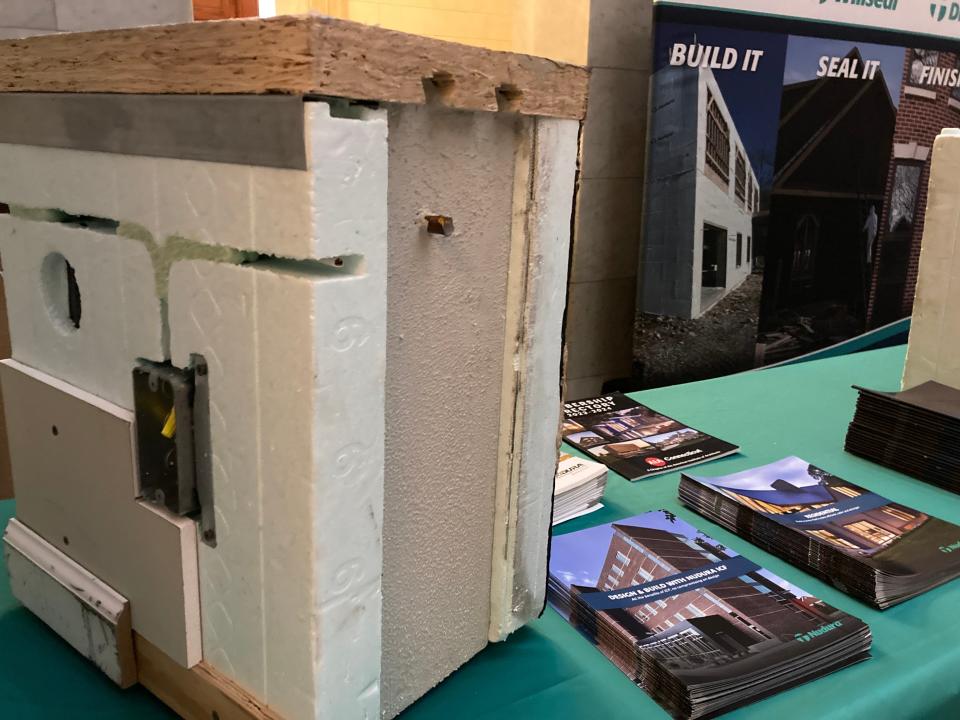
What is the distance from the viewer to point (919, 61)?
3.37 m

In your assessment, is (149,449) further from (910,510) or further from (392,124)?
(910,510)

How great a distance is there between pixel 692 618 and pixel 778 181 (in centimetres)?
257

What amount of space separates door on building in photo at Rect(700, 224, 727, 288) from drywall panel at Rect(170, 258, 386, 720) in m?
2.51

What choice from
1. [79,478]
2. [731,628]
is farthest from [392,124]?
[731,628]

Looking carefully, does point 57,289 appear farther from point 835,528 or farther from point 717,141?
point 717,141

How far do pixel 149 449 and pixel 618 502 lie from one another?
29.3 inches

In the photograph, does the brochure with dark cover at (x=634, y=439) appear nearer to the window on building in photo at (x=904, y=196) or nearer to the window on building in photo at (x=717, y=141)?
the window on building in photo at (x=717, y=141)

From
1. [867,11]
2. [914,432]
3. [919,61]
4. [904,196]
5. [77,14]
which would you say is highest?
[867,11]

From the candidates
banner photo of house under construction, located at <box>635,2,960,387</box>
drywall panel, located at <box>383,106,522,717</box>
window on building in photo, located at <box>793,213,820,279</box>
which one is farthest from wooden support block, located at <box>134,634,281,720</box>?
window on building in photo, located at <box>793,213,820,279</box>

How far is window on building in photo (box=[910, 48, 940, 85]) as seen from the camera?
11.0ft

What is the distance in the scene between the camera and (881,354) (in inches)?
86.0

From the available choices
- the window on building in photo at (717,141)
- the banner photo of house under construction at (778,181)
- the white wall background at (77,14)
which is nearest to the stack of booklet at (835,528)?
the white wall background at (77,14)

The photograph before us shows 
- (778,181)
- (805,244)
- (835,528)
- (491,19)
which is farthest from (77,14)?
(805,244)

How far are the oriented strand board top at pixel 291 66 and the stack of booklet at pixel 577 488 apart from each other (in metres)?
0.57
